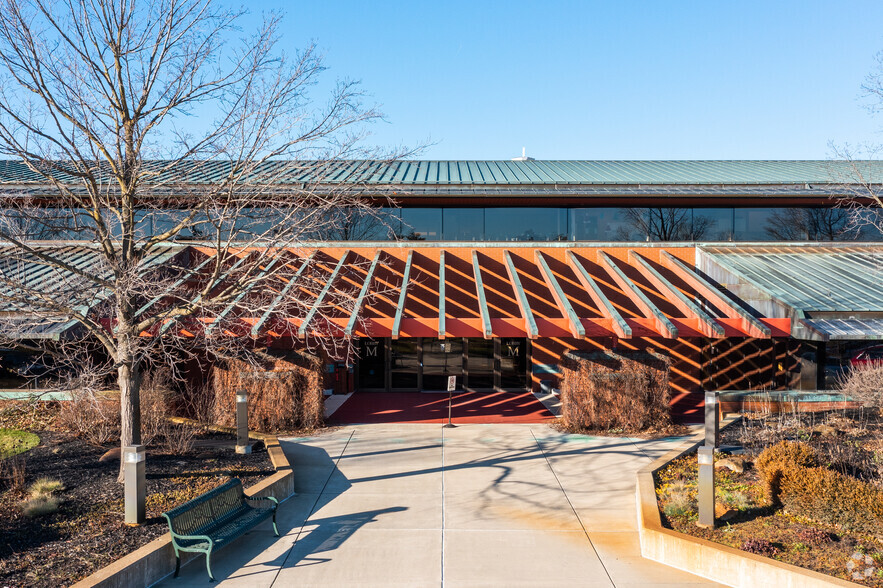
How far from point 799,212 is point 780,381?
17.9 ft

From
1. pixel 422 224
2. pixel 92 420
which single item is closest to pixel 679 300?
pixel 422 224

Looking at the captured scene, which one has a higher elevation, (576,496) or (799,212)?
(799,212)

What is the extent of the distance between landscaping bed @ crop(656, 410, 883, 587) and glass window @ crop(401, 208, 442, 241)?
33.8 ft

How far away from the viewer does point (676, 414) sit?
1571cm

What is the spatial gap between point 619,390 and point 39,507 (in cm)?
1092

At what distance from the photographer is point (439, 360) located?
66.2 ft

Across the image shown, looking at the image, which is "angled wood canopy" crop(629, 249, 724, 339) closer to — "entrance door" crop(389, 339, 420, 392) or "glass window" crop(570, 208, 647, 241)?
"glass window" crop(570, 208, 647, 241)

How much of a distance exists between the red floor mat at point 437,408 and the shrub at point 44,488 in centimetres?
689

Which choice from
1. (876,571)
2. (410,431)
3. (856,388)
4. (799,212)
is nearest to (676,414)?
(856,388)

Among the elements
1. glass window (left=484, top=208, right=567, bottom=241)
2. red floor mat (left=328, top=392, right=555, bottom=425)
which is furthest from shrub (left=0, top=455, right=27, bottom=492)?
glass window (left=484, top=208, right=567, bottom=241)

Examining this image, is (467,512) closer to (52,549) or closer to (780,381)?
(52,549)

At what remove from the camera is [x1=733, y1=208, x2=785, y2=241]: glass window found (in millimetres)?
18922

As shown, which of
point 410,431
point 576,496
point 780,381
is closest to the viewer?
point 576,496

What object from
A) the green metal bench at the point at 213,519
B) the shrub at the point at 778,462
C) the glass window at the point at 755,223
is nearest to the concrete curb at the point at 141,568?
the green metal bench at the point at 213,519
